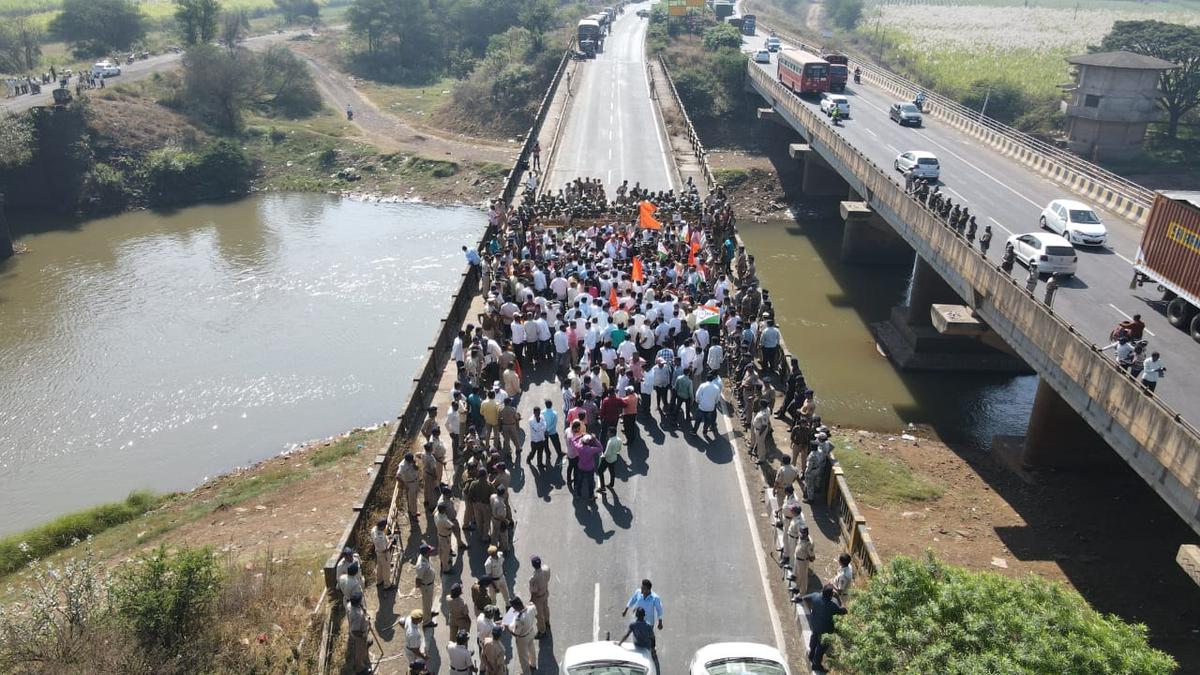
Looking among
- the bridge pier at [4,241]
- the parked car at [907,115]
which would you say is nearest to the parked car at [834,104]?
the parked car at [907,115]

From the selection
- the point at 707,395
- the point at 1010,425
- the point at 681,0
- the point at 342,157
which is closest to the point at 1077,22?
the point at 681,0

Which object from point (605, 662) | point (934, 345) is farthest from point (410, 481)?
point (934, 345)

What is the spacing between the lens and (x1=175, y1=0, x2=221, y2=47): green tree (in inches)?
2751

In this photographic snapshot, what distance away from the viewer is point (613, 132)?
48.9 m

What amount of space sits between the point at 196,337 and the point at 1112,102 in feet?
190

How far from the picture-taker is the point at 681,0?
89188mm

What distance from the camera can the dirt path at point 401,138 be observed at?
60.6 m

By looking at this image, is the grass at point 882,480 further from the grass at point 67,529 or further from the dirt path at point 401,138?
the dirt path at point 401,138

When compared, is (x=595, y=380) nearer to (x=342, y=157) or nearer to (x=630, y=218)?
(x=630, y=218)

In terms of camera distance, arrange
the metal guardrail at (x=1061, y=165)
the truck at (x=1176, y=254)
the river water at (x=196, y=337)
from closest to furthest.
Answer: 1. the truck at (x=1176, y=254)
2. the river water at (x=196, y=337)
3. the metal guardrail at (x=1061, y=165)

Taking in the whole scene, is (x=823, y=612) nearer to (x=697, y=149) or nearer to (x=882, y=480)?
(x=882, y=480)

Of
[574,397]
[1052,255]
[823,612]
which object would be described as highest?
[1052,255]

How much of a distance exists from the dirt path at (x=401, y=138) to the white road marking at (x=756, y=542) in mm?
43264

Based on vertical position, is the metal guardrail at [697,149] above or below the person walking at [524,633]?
above
